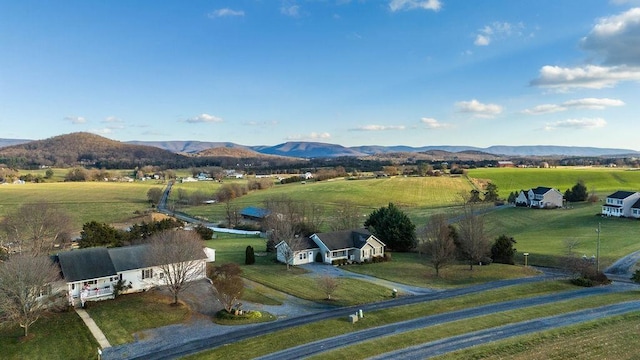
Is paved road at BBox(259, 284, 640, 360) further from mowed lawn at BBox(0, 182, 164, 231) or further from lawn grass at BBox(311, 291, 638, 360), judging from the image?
mowed lawn at BBox(0, 182, 164, 231)

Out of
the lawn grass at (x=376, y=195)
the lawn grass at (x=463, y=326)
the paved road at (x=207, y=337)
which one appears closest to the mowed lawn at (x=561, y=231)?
the lawn grass at (x=463, y=326)

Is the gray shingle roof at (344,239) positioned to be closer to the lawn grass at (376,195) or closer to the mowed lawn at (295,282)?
the mowed lawn at (295,282)

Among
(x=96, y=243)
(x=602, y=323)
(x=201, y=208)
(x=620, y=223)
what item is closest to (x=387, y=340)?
(x=602, y=323)

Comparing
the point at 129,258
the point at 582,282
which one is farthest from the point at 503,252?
the point at 129,258

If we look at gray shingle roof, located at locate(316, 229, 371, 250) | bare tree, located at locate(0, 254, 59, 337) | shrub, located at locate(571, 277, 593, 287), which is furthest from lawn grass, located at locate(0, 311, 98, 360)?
shrub, located at locate(571, 277, 593, 287)

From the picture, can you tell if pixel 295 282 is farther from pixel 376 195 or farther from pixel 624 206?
pixel 376 195

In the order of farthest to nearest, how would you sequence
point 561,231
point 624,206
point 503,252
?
1. point 624,206
2. point 561,231
3. point 503,252

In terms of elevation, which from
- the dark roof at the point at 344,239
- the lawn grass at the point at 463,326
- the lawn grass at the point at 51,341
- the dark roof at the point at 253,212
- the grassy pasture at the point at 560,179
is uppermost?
the grassy pasture at the point at 560,179
